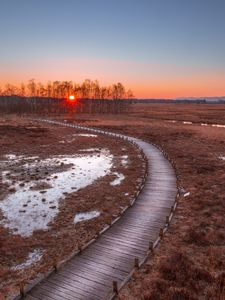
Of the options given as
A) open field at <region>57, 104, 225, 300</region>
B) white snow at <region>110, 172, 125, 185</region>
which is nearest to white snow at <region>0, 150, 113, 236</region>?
white snow at <region>110, 172, 125, 185</region>

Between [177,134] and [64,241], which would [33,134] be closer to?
[177,134]

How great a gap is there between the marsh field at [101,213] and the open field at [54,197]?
7 centimetres

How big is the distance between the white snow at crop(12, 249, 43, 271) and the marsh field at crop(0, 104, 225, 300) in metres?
0.06

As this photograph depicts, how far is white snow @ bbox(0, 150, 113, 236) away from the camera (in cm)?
2237

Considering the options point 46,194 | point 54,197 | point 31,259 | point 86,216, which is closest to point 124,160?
point 46,194

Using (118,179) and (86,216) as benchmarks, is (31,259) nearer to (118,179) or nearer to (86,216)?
(86,216)

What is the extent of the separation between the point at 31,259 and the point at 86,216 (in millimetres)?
6764

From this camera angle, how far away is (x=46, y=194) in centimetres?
2838

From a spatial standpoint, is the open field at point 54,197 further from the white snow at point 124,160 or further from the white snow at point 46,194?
the white snow at point 124,160

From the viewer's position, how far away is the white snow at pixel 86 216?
2306 cm

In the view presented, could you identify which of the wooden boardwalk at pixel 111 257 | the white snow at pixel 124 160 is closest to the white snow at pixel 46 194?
the white snow at pixel 124 160

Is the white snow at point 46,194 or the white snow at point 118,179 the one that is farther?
the white snow at point 118,179

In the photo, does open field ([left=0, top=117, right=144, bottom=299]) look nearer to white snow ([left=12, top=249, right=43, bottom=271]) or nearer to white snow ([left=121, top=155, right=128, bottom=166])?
white snow ([left=12, top=249, right=43, bottom=271])

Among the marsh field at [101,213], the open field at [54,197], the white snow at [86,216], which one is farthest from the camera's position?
the white snow at [86,216]
